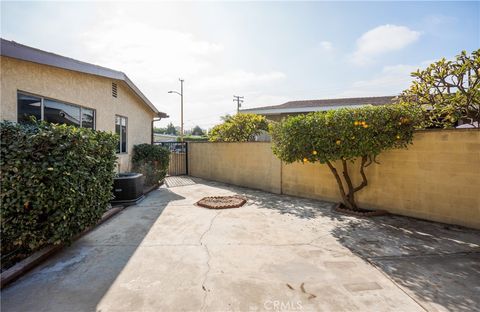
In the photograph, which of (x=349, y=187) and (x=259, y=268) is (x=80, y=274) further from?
(x=349, y=187)

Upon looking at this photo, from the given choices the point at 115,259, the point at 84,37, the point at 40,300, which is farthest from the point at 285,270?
the point at 84,37

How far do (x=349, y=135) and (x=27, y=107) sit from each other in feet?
20.5

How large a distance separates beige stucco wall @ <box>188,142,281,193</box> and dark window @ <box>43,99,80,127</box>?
5.72 meters

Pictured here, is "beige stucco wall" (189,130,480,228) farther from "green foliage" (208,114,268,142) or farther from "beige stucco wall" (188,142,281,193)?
"green foliage" (208,114,268,142)

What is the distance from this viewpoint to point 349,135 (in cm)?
522

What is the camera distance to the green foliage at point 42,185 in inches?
116

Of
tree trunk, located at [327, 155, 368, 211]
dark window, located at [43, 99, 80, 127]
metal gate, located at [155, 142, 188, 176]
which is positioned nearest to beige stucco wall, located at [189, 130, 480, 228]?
tree trunk, located at [327, 155, 368, 211]

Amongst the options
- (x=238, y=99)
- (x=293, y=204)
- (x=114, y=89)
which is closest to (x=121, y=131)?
(x=114, y=89)

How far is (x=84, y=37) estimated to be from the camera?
5930 mm

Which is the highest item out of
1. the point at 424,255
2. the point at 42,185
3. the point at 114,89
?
the point at 114,89

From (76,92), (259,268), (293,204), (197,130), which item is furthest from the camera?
(197,130)

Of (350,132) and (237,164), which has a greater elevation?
(350,132)

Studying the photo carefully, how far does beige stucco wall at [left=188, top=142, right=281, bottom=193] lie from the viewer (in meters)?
8.71

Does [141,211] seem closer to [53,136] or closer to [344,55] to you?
[53,136]
